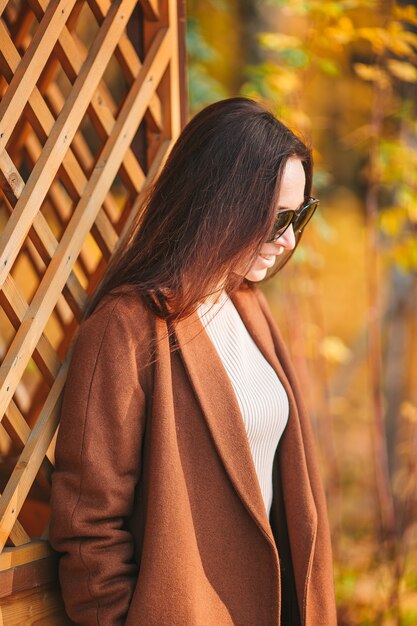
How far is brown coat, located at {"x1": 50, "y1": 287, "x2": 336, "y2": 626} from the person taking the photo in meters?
1.49

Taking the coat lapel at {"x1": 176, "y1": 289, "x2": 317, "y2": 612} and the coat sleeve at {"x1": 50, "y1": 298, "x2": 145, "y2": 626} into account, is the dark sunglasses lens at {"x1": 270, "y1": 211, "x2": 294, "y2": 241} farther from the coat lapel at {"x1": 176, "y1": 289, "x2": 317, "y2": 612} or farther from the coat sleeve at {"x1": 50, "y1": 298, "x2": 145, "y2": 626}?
the coat sleeve at {"x1": 50, "y1": 298, "x2": 145, "y2": 626}

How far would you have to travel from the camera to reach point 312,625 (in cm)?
179

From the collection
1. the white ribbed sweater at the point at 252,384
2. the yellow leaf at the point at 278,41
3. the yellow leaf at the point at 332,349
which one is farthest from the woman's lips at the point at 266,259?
the yellow leaf at the point at 332,349

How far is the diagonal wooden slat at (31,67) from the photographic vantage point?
1.53 m

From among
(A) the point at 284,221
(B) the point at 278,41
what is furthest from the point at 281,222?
(B) the point at 278,41

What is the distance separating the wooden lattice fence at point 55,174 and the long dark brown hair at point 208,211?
0.49 ft

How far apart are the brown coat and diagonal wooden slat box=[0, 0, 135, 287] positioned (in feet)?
0.77

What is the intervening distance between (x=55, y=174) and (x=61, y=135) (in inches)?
3.4

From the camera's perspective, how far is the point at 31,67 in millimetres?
1568

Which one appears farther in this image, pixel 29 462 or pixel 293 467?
pixel 293 467

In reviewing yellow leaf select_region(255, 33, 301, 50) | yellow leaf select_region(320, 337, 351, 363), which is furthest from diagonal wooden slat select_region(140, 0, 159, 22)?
yellow leaf select_region(320, 337, 351, 363)

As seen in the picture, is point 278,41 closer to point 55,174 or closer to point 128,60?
point 128,60

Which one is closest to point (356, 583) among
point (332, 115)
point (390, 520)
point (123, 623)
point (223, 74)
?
point (390, 520)

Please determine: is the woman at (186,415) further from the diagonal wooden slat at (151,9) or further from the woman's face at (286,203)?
the diagonal wooden slat at (151,9)
